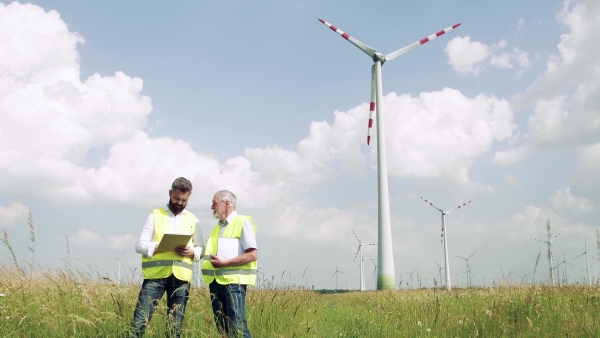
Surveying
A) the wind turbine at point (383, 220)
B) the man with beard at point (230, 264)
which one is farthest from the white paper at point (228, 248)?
the wind turbine at point (383, 220)

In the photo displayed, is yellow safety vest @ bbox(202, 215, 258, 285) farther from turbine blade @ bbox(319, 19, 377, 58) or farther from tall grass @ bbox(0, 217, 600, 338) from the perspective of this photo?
turbine blade @ bbox(319, 19, 377, 58)

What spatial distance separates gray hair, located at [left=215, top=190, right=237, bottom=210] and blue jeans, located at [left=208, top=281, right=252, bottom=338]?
0.89 m

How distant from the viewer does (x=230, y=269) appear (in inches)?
233

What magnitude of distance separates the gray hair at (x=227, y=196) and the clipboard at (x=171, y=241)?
0.54 metres

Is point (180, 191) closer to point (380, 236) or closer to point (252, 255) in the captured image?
point (252, 255)

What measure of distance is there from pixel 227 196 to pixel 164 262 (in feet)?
3.28

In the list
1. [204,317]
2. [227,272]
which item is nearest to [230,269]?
[227,272]

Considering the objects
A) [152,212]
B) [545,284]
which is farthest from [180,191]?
[545,284]

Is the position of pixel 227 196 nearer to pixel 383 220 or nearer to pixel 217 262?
pixel 217 262

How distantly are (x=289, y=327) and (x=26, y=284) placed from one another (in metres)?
4.42

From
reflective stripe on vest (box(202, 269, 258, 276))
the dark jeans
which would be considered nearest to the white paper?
reflective stripe on vest (box(202, 269, 258, 276))

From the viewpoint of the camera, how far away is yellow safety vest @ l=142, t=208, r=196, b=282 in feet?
19.9

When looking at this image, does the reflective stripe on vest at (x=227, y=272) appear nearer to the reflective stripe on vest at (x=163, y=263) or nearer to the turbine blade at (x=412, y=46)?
the reflective stripe on vest at (x=163, y=263)

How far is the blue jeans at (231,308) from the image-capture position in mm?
5816
